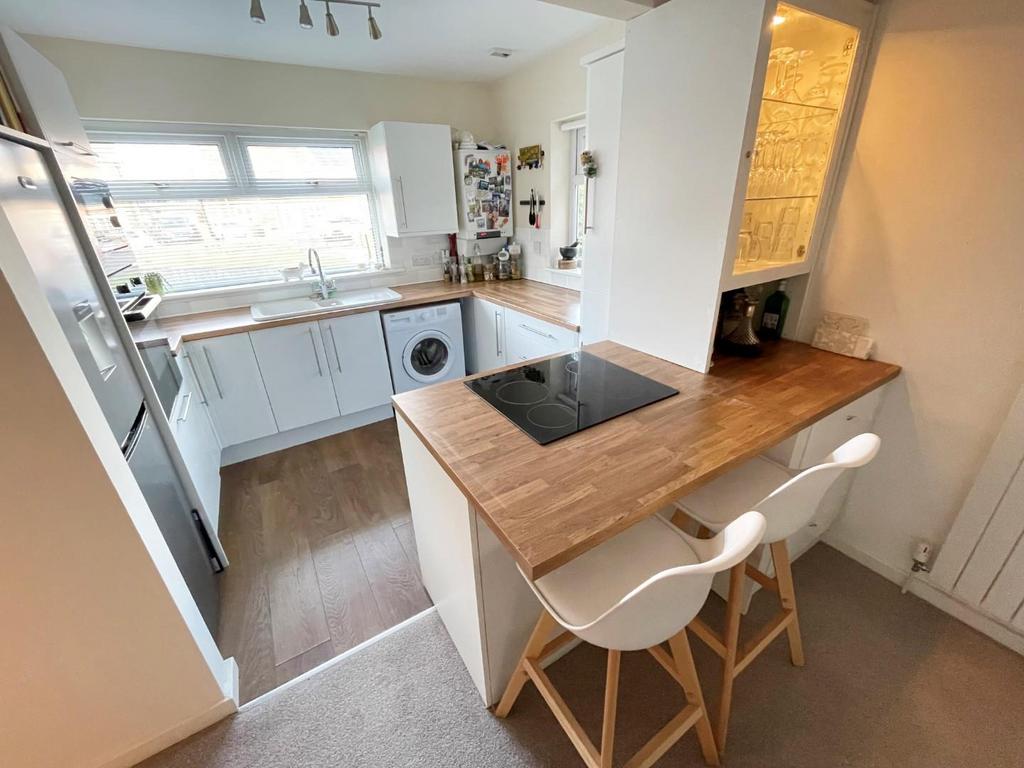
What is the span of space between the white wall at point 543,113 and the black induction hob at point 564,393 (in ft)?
5.57

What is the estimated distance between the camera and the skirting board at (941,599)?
4.70 ft

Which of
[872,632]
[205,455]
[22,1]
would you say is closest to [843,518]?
[872,632]

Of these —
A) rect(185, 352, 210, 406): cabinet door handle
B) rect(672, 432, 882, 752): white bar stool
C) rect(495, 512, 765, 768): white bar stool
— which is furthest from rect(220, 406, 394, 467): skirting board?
rect(672, 432, 882, 752): white bar stool

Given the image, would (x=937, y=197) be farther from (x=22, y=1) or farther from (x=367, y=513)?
(x=22, y=1)

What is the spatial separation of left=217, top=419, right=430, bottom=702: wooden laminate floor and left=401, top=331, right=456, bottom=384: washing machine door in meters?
0.64

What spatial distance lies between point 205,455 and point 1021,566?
3334 mm

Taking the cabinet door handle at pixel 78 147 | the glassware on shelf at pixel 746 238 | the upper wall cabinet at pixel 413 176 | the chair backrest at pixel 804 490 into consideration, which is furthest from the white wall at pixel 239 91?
the chair backrest at pixel 804 490

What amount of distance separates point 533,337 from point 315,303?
164cm

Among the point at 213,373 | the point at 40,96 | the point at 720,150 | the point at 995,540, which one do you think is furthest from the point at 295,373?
the point at 995,540

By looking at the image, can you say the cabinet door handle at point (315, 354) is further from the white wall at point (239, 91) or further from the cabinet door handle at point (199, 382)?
the white wall at point (239, 91)

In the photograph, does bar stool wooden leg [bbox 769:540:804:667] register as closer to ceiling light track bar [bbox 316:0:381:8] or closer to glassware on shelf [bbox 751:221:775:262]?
glassware on shelf [bbox 751:221:775:262]

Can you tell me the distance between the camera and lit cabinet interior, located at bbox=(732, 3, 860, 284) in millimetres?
1331

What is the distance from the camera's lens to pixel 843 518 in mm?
1799

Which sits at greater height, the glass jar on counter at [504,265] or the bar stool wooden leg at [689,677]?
the glass jar on counter at [504,265]
